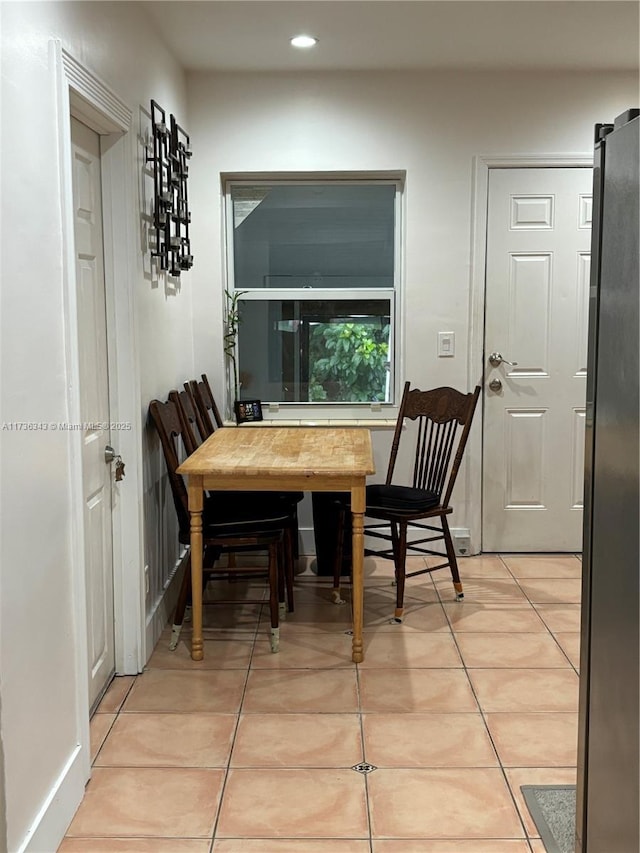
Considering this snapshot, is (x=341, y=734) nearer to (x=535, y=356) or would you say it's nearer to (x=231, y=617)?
(x=231, y=617)

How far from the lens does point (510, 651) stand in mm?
3400

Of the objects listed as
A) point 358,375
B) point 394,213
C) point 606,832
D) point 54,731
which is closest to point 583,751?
point 606,832

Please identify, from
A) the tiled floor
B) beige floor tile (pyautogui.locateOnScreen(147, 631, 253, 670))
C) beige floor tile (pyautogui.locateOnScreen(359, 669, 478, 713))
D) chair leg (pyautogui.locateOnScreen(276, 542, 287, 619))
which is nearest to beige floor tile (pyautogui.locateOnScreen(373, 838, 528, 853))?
the tiled floor

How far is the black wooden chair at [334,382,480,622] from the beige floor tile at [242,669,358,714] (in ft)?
2.18

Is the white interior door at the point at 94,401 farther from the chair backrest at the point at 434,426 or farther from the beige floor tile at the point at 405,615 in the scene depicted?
the chair backrest at the point at 434,426

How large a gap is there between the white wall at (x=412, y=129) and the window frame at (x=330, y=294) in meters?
0.11

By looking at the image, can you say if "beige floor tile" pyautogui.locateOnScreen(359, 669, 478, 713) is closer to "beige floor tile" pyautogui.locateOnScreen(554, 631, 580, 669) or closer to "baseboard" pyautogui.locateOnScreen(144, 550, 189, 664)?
"beige floor tile" pyautogui.locateOnScreen(554, 631, 580, 669)

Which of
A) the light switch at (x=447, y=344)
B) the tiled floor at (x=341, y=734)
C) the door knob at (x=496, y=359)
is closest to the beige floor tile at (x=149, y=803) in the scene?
the tiled floor at (x=341, y=734)

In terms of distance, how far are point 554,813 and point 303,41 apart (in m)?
3.34

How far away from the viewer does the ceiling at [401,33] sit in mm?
3426

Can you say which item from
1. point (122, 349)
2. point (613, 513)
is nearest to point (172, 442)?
point (122, 349)

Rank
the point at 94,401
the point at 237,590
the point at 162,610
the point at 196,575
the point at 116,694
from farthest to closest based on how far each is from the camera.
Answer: the point at 237,590, the point at 162,610, the point at 196,575, the point at 116,694, the point at 94,401

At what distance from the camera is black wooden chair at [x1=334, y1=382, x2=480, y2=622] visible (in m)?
3.80

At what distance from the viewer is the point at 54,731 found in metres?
2.16
